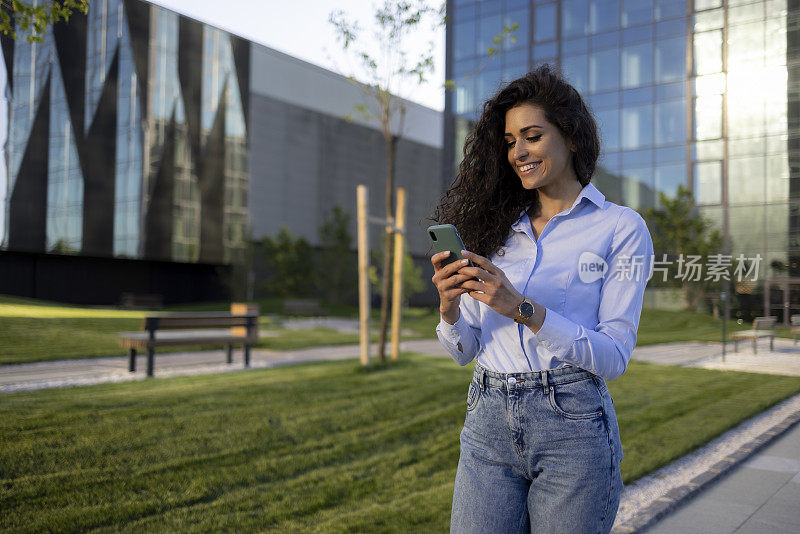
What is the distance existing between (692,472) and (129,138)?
3228cm

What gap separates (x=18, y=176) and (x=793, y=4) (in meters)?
29.1

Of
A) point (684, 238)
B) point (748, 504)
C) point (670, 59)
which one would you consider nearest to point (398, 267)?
point (684, 238)

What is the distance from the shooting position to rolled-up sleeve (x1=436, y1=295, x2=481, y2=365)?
196 cm

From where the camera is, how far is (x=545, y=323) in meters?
1.65

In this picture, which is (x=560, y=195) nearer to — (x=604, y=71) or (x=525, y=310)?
(x=525, y=310)

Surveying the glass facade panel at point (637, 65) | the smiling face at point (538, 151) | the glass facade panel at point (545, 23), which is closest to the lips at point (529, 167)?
the smiling face at point (538, 151)

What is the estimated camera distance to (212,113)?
1437 inches

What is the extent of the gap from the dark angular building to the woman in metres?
29.4

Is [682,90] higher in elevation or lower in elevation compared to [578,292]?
higher

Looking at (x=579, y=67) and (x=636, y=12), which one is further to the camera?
(x=579, y=67)

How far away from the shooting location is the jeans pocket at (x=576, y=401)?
68.0 inches

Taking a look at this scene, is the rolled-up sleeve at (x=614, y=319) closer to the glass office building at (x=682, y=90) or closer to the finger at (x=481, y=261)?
the finger at (x=481, y=261)

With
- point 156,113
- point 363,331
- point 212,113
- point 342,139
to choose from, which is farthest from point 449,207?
point 342,139

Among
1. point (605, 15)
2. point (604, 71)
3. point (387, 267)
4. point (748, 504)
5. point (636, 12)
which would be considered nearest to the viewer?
point (748, 504)
